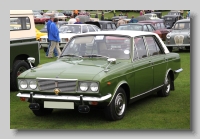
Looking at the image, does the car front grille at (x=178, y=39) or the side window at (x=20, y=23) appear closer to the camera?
the side window at (x=20, y=23)

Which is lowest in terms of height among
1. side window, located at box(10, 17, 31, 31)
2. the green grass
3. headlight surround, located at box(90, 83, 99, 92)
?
the green grass

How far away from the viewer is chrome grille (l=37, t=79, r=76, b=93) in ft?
22.6

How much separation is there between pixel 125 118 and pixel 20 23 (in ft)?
15.2

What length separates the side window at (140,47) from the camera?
8.26 metres

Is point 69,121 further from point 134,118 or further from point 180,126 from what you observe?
point 180,126

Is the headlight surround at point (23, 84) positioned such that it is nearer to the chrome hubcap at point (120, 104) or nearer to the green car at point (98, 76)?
the green car at point (98, 76)

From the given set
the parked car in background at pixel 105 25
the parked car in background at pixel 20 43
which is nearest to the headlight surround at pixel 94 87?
the parked car in background at pixel 20 43

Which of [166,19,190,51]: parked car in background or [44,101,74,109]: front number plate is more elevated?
[166,19,190,51]: parked car in background

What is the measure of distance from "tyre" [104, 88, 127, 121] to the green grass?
0.33 feet

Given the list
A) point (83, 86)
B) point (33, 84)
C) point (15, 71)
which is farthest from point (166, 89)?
point (15, 71)

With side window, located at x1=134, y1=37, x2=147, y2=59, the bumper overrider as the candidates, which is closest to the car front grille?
side window, located at x1=134, y1=37, x2=147, y2=59

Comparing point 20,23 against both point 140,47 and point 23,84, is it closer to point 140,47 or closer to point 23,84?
point 140,47

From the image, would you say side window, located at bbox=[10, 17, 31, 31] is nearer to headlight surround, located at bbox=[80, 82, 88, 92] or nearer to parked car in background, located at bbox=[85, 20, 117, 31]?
headlight surround, located at bbox=[80, 82, 88, 92]

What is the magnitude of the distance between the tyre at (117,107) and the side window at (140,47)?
3.76 feet
